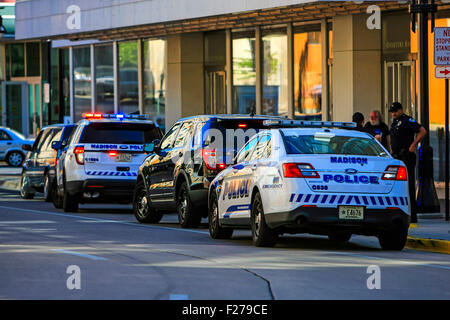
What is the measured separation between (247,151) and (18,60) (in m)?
46.7

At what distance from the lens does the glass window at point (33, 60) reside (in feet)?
198

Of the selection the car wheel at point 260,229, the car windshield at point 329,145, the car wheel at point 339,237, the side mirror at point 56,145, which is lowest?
the car wheel at point 339,237

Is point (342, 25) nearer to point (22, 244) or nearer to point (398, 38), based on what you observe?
point (398, 38)

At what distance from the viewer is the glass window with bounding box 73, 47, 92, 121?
4641 centimetres

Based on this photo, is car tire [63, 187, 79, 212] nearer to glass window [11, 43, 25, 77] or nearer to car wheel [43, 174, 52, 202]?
car wheel [43, 174, 52, 202]

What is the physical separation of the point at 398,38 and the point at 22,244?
14397 millimetres

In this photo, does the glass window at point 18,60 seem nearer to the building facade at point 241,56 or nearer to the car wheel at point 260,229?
the building facade at point 241,56

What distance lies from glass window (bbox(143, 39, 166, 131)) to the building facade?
34mm

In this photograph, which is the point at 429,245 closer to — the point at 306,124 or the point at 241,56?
the point at 306,124

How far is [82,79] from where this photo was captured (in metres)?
47.1

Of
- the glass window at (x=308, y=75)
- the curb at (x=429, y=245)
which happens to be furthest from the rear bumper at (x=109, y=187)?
the glass window at (x=308, y=75)

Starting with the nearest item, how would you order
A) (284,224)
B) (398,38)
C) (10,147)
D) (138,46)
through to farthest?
(284,224) < (398,38) < (138,46) < (10,147)
